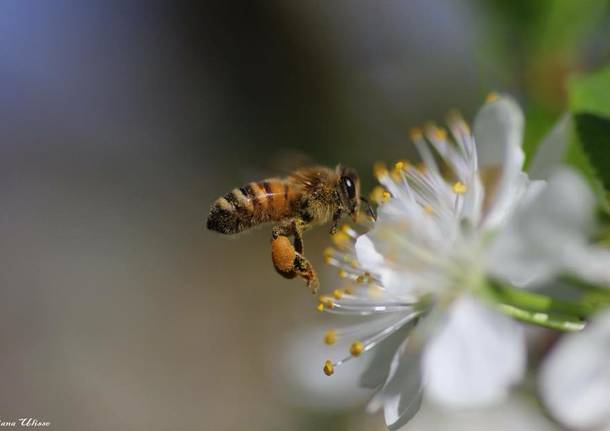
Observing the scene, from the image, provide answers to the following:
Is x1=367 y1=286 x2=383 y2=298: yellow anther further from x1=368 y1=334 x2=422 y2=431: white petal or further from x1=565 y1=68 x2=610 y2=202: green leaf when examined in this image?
x1=565 y1=68 x2=610 y2=202: green leaf

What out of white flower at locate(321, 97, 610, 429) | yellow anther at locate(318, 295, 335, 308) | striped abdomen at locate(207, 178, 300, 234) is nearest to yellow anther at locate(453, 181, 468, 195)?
white flower at locate(321, 97, 610, 429)

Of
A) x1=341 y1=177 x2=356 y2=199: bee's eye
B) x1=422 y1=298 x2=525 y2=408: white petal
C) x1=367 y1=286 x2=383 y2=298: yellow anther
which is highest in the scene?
x1=341 y1=177 x2=356 y2=199: bee's eye

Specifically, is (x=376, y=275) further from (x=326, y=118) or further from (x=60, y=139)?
(x=60, y=139)

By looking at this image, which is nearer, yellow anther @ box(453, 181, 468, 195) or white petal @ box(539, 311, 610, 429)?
white petal @ box(539, 311, 610, 429)

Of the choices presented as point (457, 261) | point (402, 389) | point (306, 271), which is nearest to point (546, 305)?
point (457, 261)

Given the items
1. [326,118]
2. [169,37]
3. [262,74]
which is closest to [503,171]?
[326,118]

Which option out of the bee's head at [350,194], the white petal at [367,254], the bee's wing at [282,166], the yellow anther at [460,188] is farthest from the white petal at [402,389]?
the bee's wing at [282,166]
